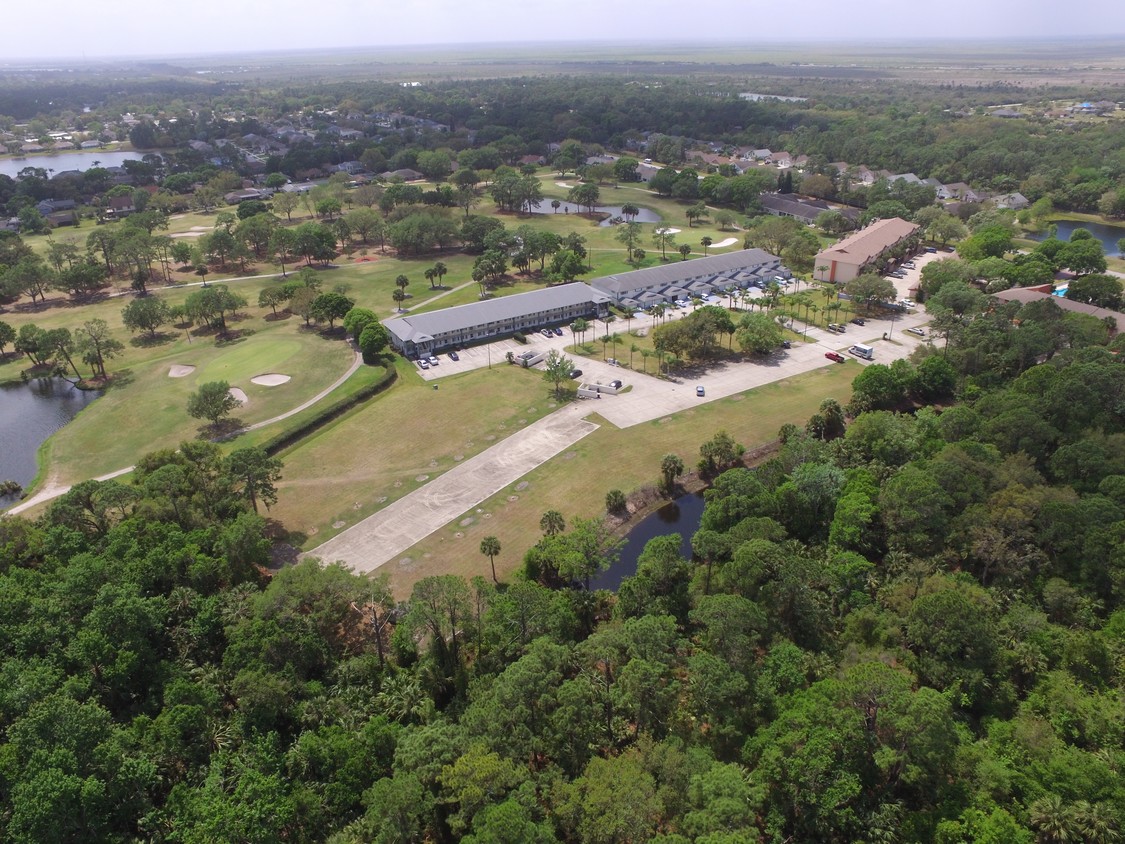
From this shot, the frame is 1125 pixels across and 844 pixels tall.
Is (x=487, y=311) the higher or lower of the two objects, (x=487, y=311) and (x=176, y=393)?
the higher

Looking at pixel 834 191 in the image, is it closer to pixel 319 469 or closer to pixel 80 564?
pixel 319 469

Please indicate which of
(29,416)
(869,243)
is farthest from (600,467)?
(869,243)

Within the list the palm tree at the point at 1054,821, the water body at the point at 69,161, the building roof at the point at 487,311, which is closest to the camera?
the palm tree at the point at 1054,821

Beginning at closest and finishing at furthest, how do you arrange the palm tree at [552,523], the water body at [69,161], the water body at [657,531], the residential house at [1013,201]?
1. the palm tree at [552,523]
2. the water body at [657,531]
3. the residential house at [1013,201]
4. the water body at [69,161]

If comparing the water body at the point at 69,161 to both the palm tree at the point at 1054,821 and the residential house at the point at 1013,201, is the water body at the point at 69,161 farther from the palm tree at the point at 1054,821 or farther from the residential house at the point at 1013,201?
the palm tree at the point at 1054,821

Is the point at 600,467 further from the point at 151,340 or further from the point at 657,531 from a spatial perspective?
the point at 151,340

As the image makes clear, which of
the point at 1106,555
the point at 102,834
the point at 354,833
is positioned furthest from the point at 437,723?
the point at 1106,555

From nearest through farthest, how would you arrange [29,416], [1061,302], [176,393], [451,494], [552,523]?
1. [552,523]
2. [451,494]
3. [29,416]
4. [176,393]
5. [1061,302]

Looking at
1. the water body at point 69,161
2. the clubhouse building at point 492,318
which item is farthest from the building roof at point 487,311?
the water body at point 69,161

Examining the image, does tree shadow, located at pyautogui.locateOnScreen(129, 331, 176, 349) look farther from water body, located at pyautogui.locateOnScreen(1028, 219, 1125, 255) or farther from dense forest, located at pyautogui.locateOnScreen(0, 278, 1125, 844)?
water body, located at pyautogui.locateOnScreen(1028, 219, 1125, 255)
